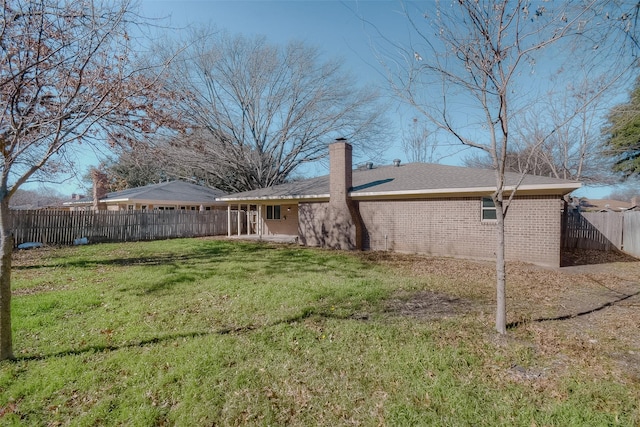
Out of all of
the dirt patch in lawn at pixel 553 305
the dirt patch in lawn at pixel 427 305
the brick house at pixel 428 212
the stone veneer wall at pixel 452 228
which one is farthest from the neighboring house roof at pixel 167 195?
the dirt patch in lawn at pixel 427 305

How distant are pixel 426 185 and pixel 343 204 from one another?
3.64m

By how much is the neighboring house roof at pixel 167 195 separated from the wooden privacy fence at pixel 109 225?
10.6ft

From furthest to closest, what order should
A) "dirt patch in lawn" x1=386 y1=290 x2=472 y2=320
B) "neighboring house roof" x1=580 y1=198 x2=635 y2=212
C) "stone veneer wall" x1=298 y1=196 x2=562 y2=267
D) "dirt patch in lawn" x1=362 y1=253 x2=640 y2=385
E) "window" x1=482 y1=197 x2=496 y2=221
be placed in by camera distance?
"neighboring house roof" x1=580 y1=198 x2=635 y2=212 < "window" x1=482 y1=197 x2=496 y2=221 < "stone veneer wall" x1=298 y1=196 x2=562 y2=267 < "dirt patch in lawn" x1=386 y1=290 x2=472 y2=320 < "dirt patch in lawn" x1=362 y1=253 x2=640 y2=385

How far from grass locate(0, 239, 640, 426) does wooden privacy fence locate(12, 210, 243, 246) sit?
32.9 ft

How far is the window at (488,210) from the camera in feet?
37.2

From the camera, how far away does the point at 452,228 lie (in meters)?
12.1

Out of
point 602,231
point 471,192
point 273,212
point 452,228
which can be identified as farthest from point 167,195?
point 602,231

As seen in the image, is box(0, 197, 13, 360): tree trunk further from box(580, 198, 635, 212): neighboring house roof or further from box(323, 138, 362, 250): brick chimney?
box(580, 198, 635, 212): neighboring house roof

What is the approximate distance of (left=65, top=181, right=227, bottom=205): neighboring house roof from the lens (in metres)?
21.2

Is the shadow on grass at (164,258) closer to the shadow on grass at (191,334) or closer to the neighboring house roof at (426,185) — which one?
the neighboring house roof at (426,185)

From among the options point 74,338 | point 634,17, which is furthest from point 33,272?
point 634,17

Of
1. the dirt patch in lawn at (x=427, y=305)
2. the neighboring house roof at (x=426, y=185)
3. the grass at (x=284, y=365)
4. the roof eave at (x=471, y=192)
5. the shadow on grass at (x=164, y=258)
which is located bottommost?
the grass at (x=284, y=365)

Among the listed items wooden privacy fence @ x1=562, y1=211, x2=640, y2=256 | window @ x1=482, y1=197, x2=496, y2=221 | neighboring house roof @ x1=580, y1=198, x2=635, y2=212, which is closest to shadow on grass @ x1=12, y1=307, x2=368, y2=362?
window @ x1=482, y1=197, x2=496, y2=221

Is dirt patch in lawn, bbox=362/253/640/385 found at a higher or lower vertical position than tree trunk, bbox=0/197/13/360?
lower
